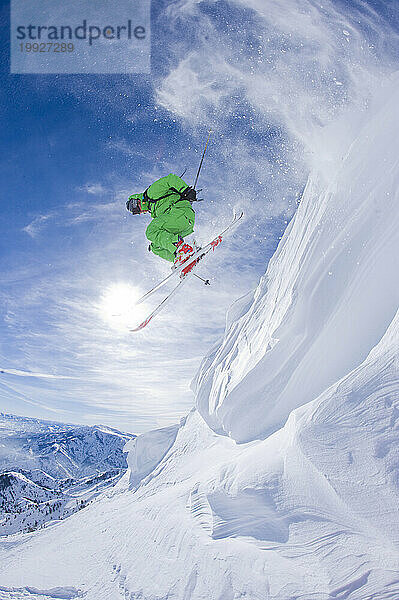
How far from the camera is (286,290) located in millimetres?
9078

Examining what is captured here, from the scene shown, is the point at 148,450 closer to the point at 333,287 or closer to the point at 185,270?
the point at 185,270

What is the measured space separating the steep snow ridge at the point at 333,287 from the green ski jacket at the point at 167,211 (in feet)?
11.4

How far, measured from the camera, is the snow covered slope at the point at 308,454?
3.99m

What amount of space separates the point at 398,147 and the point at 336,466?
6146 mm

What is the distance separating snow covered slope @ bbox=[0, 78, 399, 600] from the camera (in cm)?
399

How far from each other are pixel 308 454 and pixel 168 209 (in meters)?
7.07

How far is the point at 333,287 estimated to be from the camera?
7.30 m

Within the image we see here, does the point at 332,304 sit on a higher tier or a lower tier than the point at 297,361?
higher

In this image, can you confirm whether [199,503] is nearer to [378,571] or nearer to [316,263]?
[378,571]

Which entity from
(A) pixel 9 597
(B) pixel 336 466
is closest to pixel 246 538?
(B) pixel 336 466

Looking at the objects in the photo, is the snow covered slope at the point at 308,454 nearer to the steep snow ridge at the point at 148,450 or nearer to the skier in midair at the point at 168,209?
the skier in midair at the point at 168,209

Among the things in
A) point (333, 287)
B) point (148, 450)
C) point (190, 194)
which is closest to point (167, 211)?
point (190, 194)

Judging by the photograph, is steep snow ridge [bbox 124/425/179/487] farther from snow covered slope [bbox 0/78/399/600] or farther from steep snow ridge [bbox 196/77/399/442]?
steep snow ridge [bbox 196/77/399/442]

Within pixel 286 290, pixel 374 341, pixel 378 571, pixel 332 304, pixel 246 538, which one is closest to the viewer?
pixel 378 571
